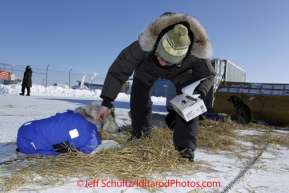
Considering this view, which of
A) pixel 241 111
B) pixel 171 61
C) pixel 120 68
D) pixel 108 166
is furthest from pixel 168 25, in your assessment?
pixel 241 111

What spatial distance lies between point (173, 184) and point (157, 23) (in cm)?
151

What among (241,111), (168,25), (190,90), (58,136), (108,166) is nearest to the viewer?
(108,166)

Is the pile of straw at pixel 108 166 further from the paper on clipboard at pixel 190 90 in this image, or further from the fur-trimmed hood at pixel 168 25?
the fur-trimmed hood at pixel 168 25

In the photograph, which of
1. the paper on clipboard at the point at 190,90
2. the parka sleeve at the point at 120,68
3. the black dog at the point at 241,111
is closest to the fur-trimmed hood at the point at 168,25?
the parka sleeve at the point at 120,68

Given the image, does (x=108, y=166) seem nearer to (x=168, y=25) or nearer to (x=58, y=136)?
(x=58, y=136)

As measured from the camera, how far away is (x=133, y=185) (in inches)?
64.5

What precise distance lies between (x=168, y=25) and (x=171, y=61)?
1.26 ft

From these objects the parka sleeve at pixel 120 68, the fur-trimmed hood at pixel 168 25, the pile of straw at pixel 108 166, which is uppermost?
the fur-trimmed hood at pixel 168 25

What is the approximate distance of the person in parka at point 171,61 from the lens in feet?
6.97

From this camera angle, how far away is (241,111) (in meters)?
6.42

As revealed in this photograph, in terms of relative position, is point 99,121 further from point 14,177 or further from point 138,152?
point 14,177

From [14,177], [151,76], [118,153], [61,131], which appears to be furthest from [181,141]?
[14,177]

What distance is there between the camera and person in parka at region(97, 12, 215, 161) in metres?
2.12

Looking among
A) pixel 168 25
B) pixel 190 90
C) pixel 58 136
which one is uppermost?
pixel 168 25
